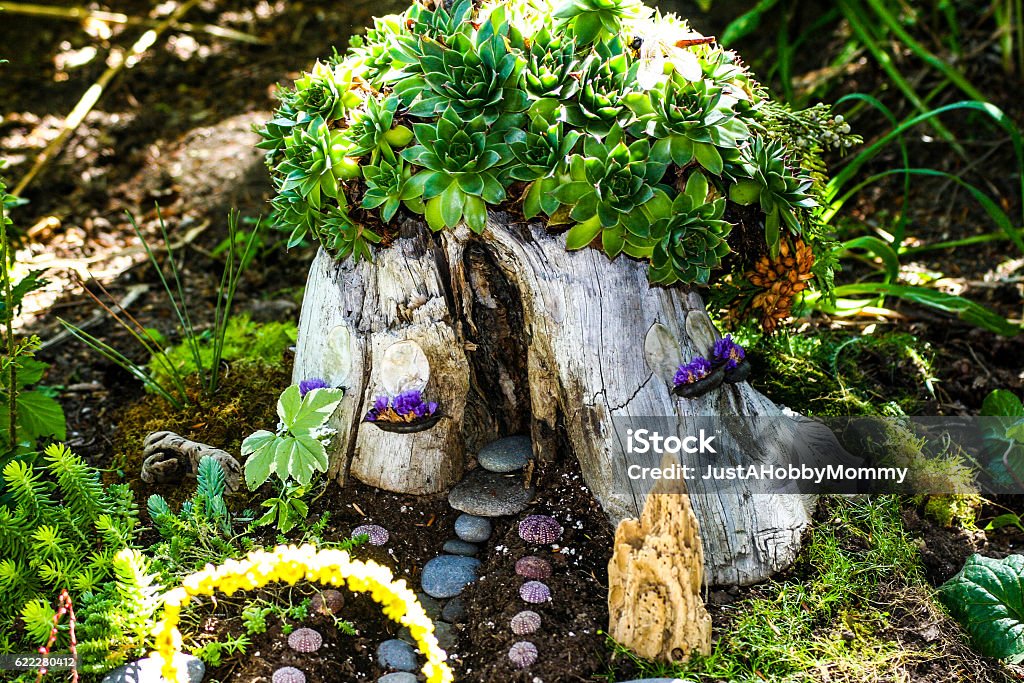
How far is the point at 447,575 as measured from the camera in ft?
9.28

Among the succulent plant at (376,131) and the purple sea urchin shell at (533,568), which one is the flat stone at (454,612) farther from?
the succulent plant at (376,131)

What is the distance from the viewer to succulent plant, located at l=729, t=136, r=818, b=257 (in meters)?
2.74

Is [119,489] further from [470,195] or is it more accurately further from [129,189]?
[129,189]

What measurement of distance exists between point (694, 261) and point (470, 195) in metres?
0.68

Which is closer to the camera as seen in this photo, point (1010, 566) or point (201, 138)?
point (1010, 566)

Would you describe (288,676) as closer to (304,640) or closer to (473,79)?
(304,640)

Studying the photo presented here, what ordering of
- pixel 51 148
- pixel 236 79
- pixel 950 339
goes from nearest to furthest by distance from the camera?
pixel 950 339
pixel 51 148
pixel 236 79

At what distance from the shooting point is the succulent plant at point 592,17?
2615 millimetres

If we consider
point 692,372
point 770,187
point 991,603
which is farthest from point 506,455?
point 991,603

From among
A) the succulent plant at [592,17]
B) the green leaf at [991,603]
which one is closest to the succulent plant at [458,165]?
the succulent plant at [592,17]

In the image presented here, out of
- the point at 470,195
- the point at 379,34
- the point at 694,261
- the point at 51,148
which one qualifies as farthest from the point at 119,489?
the point at 51,148

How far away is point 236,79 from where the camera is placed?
6137mm

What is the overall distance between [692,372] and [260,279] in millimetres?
2642

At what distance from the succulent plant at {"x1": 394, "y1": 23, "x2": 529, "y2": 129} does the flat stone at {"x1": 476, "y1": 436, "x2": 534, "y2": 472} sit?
1.07 meters
